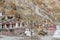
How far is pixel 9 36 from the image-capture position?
4.50 ft

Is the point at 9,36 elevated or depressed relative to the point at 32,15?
depressed

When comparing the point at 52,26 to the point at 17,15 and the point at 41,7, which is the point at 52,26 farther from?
the point at 17,15

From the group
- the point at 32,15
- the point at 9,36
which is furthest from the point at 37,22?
the point at 9,36

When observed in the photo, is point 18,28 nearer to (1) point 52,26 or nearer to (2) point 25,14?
(2) point 25,14

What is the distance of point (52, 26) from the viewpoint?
1360mm

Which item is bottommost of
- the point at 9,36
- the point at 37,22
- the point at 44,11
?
the point at 9,36

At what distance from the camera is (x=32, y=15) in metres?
1.38

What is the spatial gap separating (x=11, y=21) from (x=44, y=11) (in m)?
0.32

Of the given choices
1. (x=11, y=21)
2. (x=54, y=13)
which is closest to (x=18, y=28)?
(x=11, y=21)

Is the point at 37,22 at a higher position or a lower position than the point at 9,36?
higher

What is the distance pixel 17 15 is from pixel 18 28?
0.40 feet

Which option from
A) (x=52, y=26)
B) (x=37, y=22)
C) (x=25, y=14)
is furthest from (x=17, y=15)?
(x=52, y=26)

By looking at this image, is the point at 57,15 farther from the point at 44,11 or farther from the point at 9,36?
the point at 9,36

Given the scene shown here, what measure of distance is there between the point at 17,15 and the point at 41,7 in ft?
0.77
